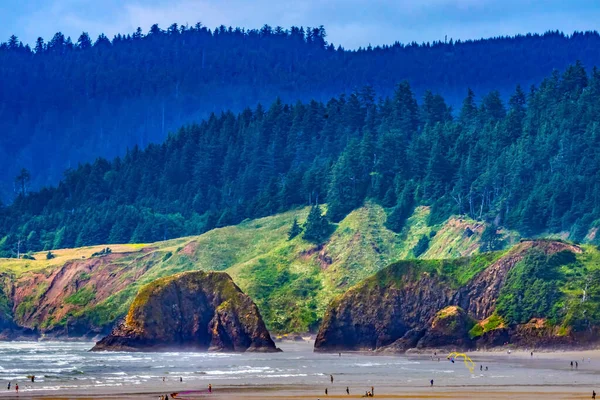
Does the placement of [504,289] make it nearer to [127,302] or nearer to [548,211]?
[548,211]

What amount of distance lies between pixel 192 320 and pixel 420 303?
2342 centimetres

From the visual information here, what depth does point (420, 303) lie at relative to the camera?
127 metres

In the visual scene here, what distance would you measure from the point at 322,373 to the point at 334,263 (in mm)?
72963

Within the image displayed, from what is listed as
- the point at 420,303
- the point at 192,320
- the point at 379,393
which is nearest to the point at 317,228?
the point at 192,320

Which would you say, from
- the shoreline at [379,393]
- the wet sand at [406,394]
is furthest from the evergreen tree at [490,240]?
the wet sand at [406,394]

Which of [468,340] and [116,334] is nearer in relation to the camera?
[468,340]

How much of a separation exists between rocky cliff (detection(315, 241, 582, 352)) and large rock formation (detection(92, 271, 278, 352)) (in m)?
7.70

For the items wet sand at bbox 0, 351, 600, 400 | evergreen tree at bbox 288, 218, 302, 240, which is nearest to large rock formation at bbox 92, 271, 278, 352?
wet sand at bbox 0, 351, 600, 400

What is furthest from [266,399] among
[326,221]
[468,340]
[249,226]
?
[249,226]

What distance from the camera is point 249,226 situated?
655 ft

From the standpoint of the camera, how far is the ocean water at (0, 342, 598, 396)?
89.6m

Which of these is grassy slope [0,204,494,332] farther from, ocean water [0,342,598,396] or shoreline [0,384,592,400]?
shoreline [0,384,592,400]

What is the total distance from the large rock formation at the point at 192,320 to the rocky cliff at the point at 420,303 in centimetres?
770

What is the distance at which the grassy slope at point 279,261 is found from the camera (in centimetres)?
16362
